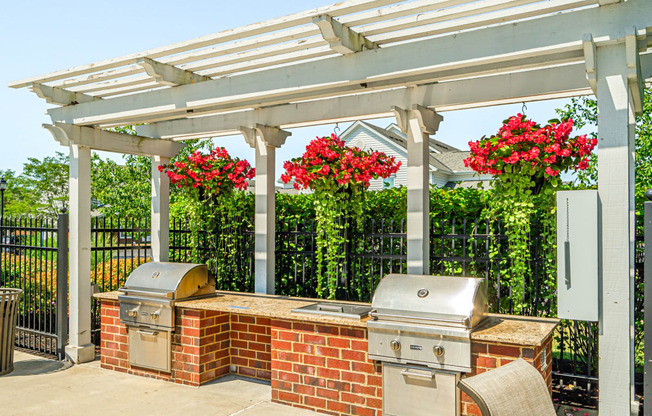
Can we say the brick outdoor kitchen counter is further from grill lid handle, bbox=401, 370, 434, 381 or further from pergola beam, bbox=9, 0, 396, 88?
pergola beam, bbox=9, 0, 396, 88

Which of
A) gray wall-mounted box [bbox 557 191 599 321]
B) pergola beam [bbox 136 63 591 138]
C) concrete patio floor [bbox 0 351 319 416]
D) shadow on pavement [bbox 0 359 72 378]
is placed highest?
pergola beam [bbox 136 63 591 138]

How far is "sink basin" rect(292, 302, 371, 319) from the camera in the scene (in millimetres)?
4102

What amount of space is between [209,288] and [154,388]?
3.56 feet

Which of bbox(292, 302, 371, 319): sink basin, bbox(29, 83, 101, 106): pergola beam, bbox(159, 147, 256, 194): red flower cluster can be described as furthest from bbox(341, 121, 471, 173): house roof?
bbox(292, 302, 371, 319): sink basin

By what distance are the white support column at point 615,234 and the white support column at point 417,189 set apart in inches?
63.0

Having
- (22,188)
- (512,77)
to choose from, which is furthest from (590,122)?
(22,188)

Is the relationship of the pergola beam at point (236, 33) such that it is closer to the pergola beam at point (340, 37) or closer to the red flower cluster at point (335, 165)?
the pergola beam at point (340, 37)

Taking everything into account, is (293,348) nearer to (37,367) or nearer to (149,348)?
(149,348)

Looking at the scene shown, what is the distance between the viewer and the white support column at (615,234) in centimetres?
295

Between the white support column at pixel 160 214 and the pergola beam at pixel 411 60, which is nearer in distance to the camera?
the pergola beam at pixel 411 60

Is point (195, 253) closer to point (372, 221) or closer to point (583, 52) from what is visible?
point (372, 221)

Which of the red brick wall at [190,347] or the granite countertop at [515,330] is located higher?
the granite countertop at [515,330]

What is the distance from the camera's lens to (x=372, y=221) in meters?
5.20

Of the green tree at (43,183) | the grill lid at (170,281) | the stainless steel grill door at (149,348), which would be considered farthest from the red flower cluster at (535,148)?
the green tree at (43,183)
